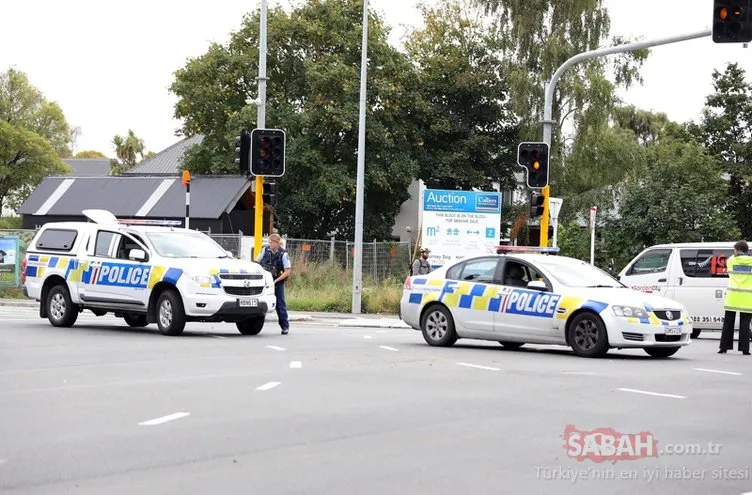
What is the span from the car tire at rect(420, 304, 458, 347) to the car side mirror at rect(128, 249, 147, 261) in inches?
191

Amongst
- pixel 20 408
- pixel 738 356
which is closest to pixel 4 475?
pixel 20 408

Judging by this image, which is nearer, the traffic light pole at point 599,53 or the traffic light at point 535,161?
the traffic light pole at point 599,53

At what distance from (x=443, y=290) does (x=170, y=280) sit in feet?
14.6

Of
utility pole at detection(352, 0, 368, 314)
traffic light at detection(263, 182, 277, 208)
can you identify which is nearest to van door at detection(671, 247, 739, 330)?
traffic light at detection(263, 182, 277, 208)

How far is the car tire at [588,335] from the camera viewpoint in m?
15.9

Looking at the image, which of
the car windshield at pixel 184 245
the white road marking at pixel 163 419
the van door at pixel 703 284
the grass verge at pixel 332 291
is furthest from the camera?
the grass verge at pixel 332 291

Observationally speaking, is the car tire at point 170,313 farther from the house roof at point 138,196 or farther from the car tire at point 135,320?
the house roof at point 138,196

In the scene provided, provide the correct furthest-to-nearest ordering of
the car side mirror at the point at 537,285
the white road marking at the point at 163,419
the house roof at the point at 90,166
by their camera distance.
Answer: the house roof at the point at 90,166 < the car side mirror at the point at 537,285 < the white road marking at the point at 163,419

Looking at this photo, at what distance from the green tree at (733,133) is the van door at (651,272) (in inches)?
1160

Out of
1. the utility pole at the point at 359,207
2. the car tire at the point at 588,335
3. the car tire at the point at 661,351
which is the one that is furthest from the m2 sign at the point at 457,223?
the car tire at the point at 588,335

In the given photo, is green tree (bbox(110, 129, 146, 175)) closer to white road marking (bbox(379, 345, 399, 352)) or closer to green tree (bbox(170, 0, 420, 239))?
green tree (bbox(170, 0, 420, 239))

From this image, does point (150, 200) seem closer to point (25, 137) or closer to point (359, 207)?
point (359, 207)

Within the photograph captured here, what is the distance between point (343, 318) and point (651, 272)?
7546 mm

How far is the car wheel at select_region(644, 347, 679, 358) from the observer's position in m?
16.5
